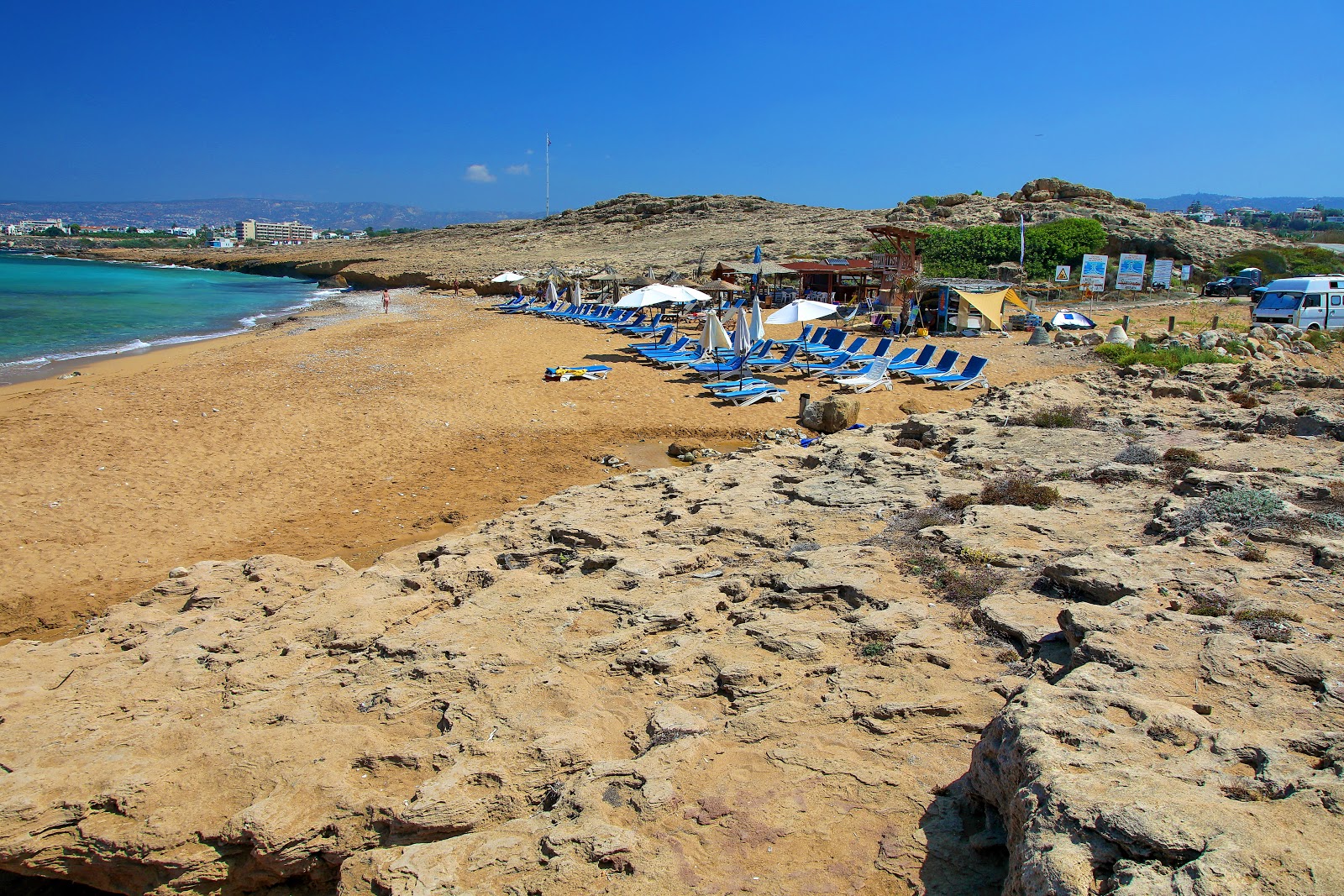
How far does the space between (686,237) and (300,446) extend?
44370 millimetres

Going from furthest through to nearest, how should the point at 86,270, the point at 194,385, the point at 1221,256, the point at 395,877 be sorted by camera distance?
the point at 86,270
the point at 1221,256
the point at 194,385
the point at 395,877

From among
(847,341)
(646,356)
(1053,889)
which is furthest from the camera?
(847,341)

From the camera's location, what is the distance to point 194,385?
50.0ft

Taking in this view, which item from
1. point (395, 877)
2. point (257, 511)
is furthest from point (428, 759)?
point (257, 511)

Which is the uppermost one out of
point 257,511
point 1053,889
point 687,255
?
point 687,255

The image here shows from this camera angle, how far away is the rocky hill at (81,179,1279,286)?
36031mm

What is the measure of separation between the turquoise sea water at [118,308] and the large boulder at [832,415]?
62.7ft

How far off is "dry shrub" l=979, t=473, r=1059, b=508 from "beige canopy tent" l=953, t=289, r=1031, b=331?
581 inches

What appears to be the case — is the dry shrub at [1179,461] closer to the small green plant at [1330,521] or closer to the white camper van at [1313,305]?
the small green plant at [1330,521]

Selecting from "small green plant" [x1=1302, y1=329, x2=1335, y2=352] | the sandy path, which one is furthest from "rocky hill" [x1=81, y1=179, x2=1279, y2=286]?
the sandy path

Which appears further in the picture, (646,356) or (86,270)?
(86,270)

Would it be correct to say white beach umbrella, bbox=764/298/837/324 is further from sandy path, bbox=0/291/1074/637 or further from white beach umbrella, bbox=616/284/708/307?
white beach umbrella, bbox=616/284/708/307

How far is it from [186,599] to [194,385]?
1076 centimetres

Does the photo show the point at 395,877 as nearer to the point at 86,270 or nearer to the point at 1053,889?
the point at 1053,889
